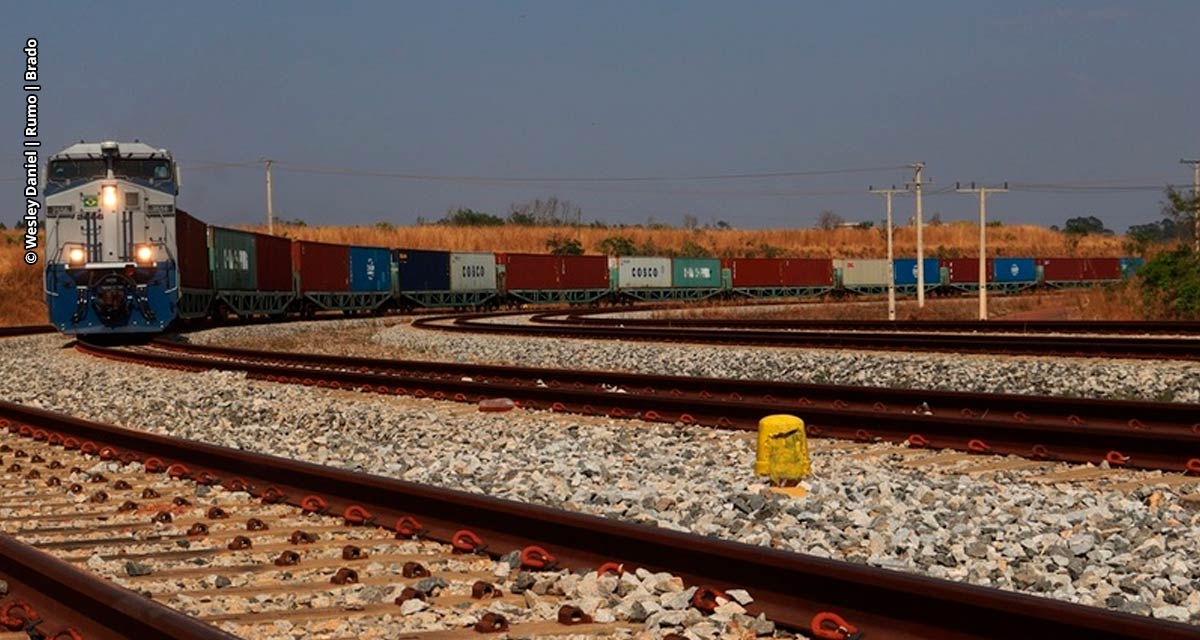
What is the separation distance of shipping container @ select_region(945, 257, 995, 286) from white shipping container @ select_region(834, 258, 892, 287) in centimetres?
307

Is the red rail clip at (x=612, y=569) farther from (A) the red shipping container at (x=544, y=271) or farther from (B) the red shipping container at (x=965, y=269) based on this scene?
(B) the red shipping container at (x=965, y=269)

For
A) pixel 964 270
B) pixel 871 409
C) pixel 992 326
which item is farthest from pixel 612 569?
pixel 964 270

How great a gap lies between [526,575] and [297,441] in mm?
6338

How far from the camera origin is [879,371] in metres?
17.1

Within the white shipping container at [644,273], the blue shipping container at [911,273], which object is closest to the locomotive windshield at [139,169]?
the white shipping container at [644,273]

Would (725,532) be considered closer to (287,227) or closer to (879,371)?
(879,371)

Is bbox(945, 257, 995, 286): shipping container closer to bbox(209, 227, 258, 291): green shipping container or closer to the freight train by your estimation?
the freight train

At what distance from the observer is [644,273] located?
6269 cm

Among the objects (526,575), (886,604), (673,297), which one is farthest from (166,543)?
(673,297)

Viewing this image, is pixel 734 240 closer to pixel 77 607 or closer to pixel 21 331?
pixel 21 331

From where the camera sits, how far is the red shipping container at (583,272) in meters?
58.8

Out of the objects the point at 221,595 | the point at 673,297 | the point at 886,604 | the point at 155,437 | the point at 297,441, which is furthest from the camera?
the point at 673,297

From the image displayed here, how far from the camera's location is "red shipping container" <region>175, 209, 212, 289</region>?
27.3m

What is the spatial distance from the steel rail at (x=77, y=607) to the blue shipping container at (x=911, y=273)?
63.7 metres
